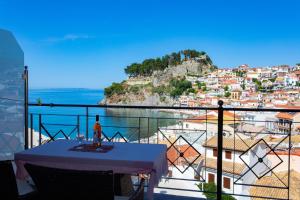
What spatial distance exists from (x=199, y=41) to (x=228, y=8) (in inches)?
1310

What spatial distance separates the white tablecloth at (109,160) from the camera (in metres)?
1.86

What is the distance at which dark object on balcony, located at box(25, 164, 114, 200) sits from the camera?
137 cm

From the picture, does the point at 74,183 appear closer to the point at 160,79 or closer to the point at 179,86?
the point at 179,86

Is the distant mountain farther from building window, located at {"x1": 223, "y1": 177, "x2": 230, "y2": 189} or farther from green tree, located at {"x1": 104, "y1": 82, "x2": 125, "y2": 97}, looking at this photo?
building window, located at {"x1": 223, "y1": 177, "x2": 230, "y2": 189}

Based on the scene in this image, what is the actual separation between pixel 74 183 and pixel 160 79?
260 feet

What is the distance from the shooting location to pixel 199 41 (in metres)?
100

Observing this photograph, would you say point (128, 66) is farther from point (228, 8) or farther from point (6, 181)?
point (6, 181)

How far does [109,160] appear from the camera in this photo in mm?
1879

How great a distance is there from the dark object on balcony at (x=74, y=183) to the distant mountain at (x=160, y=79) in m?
64.2

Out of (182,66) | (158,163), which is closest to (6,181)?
(158,163)

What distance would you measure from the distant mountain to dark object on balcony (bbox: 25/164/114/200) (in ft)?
211

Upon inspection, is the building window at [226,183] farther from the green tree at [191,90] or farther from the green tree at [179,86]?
the green tree at [191,90]

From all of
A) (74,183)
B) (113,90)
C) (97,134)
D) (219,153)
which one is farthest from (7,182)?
(113,90)

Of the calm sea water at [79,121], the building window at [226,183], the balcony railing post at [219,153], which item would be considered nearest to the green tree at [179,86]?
the calm sea water at [79,121]
